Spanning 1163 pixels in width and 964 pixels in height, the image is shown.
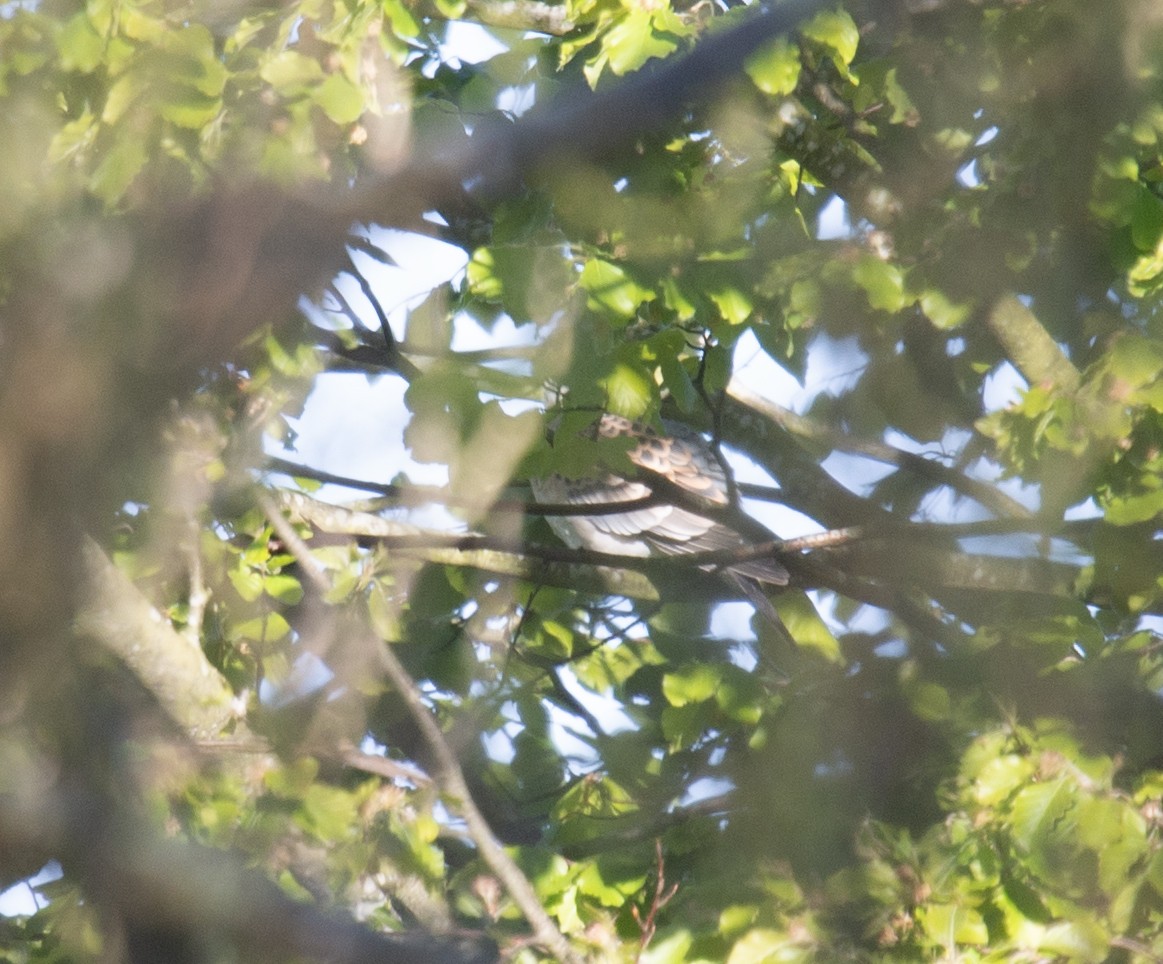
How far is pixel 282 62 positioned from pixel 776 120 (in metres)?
1.02

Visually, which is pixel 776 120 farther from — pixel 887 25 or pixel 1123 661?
pixel 1123 661

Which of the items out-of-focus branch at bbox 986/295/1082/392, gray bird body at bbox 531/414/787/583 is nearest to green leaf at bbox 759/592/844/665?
gray bird body at bbox 531/414/787/583

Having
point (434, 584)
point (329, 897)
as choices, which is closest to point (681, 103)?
point (329, 897)

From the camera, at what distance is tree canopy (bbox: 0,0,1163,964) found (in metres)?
1.44

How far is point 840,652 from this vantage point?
8.86ft

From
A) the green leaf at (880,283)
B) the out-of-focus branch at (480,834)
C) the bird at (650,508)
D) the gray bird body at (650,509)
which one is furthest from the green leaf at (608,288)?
the gray bird body at (650,509)

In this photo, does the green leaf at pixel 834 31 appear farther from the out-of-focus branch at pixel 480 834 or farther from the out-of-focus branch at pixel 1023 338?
the out-of-focus branch at pixel 480 834

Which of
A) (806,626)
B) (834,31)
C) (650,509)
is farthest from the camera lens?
(650,509)

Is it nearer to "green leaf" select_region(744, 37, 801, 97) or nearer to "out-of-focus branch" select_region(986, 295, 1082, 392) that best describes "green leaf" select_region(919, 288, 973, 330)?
"out-of-focus branch" select_region(986, 295, 1082, 392)

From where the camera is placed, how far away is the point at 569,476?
2.53m

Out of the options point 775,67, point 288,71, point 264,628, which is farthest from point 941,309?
point 264,628

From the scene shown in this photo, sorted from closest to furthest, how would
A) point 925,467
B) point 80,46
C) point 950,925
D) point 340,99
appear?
point 80,46 → point 340,99 → point 950,925 → point 925,467

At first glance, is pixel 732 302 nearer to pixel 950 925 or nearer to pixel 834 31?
pixel 834 31

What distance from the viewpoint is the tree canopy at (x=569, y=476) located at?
1436mm
